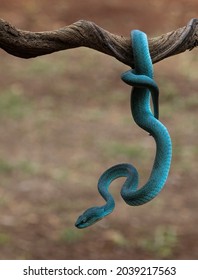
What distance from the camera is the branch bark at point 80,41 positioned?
1575 mm

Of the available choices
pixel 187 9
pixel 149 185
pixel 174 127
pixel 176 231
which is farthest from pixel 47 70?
pixel 149 185

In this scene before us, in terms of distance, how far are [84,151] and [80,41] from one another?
13.0 ft

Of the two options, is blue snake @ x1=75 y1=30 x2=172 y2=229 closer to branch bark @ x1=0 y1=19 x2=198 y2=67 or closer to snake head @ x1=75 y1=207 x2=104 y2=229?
branch bark @ x1=0 y1=19 x2=198 y2=67

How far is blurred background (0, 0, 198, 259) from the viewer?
14.5 feet

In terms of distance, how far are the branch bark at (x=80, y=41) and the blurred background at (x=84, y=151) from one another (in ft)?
8.82

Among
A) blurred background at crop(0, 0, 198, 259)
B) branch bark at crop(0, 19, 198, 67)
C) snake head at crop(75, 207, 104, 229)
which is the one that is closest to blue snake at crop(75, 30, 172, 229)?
branch bark at crop(0, 19, 198, 67)

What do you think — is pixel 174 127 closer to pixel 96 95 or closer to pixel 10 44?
pixel 96 95

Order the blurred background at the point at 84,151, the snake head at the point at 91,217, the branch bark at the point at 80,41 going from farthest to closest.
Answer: the blurred background at the point at 84,151, the snake head at the point at 91,217, the branch bark at the point at 80,41

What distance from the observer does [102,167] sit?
532 cm

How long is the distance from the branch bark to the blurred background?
2687mm

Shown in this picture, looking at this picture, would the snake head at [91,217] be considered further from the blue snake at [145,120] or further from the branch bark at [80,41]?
the branch bark at [80,41]

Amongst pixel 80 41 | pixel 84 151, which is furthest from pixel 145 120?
pixel 84 151

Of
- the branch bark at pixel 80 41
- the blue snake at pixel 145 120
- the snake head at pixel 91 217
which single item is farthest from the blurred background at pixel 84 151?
the branch bark at pixel 80 41

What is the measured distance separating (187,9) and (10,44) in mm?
7351
